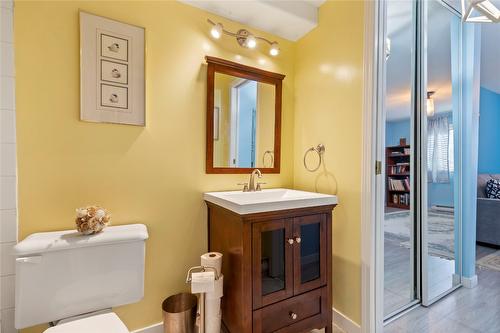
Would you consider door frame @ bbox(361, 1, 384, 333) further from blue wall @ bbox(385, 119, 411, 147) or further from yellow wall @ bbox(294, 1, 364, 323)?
blue wall @ bbox(385, 119, 411, 147)

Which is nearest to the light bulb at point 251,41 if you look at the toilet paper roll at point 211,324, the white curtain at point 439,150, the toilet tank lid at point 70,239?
the toilet tank lid at point 70,239

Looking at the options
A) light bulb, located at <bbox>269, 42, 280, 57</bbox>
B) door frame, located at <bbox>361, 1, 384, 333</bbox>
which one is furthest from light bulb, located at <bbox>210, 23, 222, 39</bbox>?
door frame, located at <bbox>361, 1, 384, 333</bbox>

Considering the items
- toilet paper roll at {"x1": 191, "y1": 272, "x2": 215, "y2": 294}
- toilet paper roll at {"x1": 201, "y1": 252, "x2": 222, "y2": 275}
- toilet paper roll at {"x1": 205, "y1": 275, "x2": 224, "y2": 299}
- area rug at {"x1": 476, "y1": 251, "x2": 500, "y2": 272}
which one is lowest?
area rug at {"x1": 476, "y1": 251, "x2": 500, "y2": 272}

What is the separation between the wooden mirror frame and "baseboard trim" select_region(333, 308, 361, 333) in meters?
1.15

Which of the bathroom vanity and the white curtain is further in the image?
the white curtain

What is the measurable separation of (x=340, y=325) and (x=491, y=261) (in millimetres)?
2372

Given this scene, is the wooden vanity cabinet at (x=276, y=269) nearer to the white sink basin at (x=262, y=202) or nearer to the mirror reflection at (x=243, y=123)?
the white sink basin at (x=262, y=202)

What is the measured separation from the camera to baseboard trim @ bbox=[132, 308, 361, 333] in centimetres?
148

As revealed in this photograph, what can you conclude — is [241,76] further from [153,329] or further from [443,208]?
[443,208]

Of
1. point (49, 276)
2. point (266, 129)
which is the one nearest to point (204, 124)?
point (266, 129)

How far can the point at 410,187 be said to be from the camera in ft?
6.33

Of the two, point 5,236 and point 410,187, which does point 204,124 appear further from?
point 410,187

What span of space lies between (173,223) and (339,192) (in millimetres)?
1182

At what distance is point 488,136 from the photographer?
4332mm
